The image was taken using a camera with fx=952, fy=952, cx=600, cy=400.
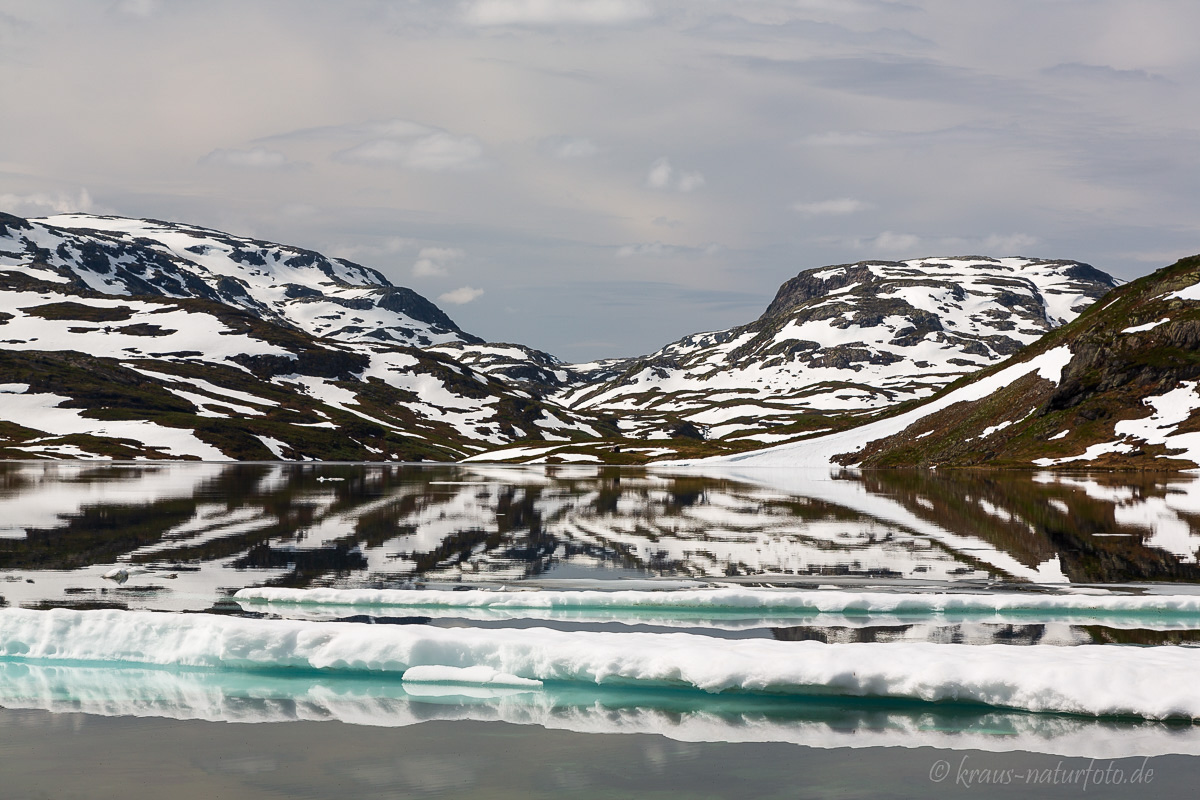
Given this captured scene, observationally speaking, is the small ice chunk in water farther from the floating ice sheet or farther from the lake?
the floating ice sheet

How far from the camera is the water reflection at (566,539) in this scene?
109 feet

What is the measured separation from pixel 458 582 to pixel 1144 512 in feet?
144

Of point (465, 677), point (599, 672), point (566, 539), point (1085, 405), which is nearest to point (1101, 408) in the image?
point (1085, 405)

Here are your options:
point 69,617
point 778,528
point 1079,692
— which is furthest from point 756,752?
point 778,528

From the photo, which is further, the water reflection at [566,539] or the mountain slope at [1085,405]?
the mountain slope at [1085,405]

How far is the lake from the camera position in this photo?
1478cm

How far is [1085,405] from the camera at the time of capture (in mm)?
130250

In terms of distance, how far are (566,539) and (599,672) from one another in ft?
89.9

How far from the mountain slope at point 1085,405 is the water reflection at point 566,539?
39.7 meters

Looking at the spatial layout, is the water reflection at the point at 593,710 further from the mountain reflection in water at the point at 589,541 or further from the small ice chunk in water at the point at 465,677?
the mountain reflection in water at the point at 589,541

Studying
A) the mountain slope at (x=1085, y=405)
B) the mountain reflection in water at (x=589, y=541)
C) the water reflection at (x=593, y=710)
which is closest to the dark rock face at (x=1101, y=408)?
the mountain slope at (x=1085, y=405)

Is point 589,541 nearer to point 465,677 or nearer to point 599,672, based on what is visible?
point 465,677

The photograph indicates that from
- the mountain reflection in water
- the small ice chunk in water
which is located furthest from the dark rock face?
→ the small ice chunk in water

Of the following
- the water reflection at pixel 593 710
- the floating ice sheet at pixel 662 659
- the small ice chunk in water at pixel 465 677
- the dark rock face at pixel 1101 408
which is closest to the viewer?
the water reflection at pixel 593 710
